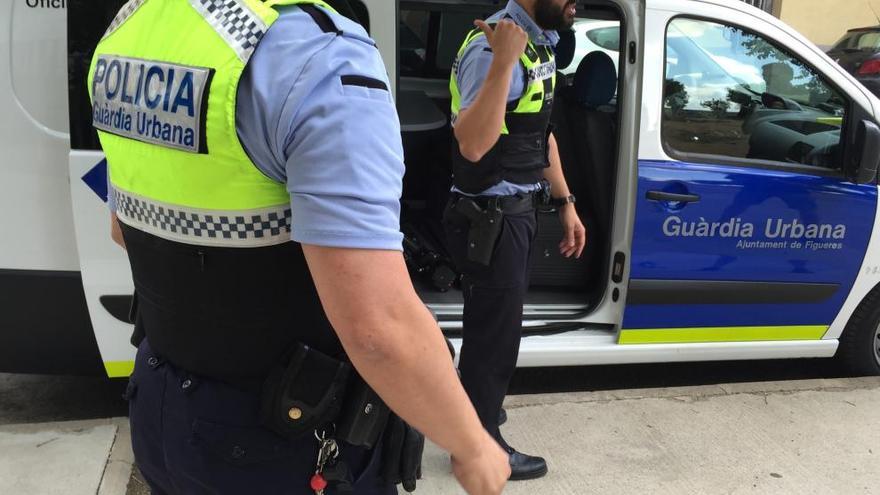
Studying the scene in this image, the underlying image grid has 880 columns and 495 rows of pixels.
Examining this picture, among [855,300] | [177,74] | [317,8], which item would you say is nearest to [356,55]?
[317,8]

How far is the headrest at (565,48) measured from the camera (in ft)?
9.95

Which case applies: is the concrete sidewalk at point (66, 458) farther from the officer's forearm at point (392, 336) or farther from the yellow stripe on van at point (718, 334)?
the yellow stripe on van at point (718, 334)

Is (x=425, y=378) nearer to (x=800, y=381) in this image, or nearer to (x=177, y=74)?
(x=177, y=74)

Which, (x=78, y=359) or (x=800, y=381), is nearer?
(x=78, y=359)

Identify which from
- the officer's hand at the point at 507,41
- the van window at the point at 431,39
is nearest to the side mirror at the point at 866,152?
the officer's hand at the point at 507,41

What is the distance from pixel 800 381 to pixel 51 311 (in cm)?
298

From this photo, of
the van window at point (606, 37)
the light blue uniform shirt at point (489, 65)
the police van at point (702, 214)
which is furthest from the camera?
the van window at point (606, 37)

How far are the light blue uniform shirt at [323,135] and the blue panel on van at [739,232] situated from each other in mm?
2100

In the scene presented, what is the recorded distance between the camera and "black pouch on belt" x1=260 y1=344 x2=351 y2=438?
99 cm

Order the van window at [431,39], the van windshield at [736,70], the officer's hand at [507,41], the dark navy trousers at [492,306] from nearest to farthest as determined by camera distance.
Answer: the officer's hand at [507,41] < the dark navy trousers at [492,306] < the van windshield at [736,70] < the van window at [431,39]

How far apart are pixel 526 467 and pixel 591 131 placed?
1.55m

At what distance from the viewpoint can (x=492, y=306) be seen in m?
2.30

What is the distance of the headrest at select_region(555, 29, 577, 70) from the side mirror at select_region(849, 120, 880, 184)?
3.72 ft

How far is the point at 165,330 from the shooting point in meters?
1.06
